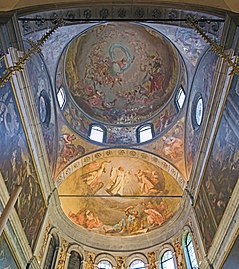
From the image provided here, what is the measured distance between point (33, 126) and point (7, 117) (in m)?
2.08

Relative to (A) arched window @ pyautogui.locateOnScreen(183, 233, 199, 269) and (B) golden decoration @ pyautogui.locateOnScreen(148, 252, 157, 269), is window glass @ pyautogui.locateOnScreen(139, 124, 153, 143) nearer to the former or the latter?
(A) arched window @ pyautogui.locateOnScreen(183, 233, 199, 269)

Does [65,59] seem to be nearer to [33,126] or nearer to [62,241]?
[33,126]

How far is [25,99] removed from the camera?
10523 mm

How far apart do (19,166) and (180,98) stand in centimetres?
928

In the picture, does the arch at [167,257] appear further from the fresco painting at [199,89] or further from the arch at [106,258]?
the fresco painting at [199,89]

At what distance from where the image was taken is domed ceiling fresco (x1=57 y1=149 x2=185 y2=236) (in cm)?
1642

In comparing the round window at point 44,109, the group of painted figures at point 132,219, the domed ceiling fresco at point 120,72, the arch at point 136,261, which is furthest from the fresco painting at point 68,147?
the arch at point 136,261

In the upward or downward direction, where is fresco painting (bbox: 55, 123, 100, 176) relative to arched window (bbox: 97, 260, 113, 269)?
upward

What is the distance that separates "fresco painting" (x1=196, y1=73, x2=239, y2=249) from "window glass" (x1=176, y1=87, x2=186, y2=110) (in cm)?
539

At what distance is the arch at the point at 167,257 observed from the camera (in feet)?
46.1

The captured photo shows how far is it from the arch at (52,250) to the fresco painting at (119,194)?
6.49 feet

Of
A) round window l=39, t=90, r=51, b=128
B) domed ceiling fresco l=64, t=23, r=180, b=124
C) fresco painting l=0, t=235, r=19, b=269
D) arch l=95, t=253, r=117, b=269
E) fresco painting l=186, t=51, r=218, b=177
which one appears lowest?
fresco painting l=0, t=235, r=19, b=269

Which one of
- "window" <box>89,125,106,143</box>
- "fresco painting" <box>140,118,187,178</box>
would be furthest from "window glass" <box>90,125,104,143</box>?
"fresco painting" <box>140,118,187,178</box>

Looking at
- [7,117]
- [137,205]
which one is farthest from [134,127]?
[7,117]
